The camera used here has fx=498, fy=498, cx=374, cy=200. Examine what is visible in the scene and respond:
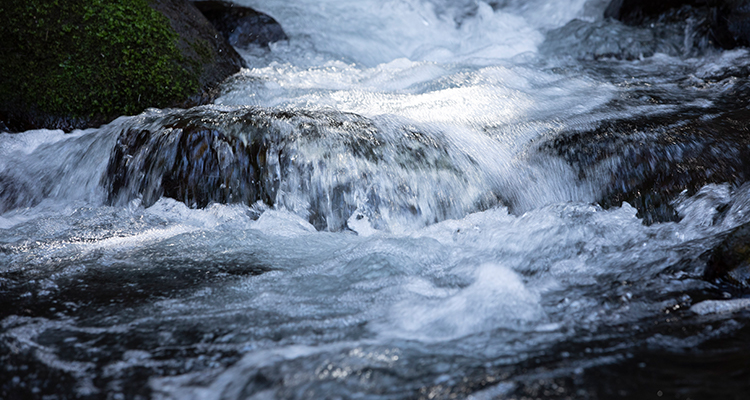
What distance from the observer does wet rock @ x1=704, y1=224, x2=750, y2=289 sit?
2252 mm

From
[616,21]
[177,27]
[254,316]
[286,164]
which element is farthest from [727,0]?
[254,316]

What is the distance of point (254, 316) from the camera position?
2260 millimetres

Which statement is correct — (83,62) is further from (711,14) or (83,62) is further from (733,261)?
(711,14)

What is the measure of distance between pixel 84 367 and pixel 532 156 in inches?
140

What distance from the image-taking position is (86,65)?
5.66 meters

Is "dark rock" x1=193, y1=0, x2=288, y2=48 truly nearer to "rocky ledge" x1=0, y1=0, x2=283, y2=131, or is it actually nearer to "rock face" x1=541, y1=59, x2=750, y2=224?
"rocky ledge" x1=0, y1=0, x2=283, y2=131

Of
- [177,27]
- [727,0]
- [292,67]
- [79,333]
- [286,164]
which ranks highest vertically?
[727,0]

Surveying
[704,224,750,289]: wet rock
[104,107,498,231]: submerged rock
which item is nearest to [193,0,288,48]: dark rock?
[104,107,498,231]: submerged rock

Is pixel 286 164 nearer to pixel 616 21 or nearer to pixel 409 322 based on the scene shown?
pixel 409 322

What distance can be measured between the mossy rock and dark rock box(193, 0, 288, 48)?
2.36 metres

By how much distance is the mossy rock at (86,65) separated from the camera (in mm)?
5539

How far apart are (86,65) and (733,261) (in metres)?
6.24

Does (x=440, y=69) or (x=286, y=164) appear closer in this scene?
(x=286, y=164)

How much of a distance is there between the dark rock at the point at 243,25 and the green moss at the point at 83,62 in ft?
8.43
